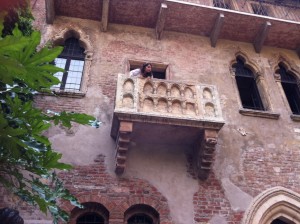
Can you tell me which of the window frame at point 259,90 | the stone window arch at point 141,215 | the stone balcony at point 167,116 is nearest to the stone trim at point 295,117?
the window frame at point 259,90

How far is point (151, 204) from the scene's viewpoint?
599 centimetres

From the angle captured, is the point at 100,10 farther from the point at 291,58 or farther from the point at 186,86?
the point at 291,58

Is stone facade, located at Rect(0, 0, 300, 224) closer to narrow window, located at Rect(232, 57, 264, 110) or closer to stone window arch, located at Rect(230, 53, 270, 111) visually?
stone window arch, located at Rect(230, 53, 270, 111)

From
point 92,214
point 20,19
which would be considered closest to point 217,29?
point 20,19

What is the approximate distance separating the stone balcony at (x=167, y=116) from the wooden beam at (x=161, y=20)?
2824 millimetres

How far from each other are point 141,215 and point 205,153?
5.84 feet

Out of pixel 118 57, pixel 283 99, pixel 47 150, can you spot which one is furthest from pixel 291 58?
pixel 47 150

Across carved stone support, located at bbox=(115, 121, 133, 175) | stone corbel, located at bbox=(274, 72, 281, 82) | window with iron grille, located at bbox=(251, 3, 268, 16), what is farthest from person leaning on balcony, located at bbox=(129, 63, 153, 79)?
window with iron grille, located at bbox=(251, 3, 268, 16)

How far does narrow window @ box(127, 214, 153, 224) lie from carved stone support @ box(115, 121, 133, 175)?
0.92 meters

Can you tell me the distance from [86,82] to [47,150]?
4.71 meters

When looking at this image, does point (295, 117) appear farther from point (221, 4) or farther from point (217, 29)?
point (221, 4)

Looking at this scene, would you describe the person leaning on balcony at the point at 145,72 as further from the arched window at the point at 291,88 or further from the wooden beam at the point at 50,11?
the arched window at the point at 291,88

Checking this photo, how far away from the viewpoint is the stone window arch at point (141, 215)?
19.7 feet

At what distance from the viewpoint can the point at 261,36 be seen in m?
9.35
